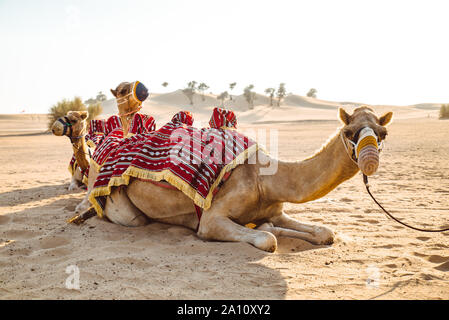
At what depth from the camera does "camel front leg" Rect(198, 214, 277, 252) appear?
3.86m

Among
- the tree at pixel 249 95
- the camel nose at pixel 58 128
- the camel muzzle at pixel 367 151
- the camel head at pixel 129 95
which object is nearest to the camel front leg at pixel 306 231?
the camel muzzle at pixel 367 151

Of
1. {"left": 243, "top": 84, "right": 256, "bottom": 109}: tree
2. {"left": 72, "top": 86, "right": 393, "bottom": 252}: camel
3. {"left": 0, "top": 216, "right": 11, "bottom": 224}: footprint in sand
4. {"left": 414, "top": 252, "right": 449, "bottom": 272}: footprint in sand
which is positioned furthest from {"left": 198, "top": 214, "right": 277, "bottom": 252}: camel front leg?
{"left": 243, "top": 84, "right": 256, "bottom": 109}: tree

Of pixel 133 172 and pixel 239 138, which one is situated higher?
pixel 239 138

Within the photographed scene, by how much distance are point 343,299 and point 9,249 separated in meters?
3.31

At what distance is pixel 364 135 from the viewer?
3365mm

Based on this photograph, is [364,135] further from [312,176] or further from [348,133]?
[312,176]

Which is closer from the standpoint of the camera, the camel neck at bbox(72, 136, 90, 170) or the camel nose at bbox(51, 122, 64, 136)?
the camel nose at bbox(51, 122, 64, 136)

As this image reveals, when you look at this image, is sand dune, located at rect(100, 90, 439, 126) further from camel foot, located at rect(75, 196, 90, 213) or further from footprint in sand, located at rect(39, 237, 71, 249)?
footprint in sand, located at rect(39, 237, 71, 249)

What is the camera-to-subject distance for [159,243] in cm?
423

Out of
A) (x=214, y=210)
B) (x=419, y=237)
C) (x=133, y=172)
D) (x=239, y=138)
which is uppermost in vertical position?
(x=239, y=138)
